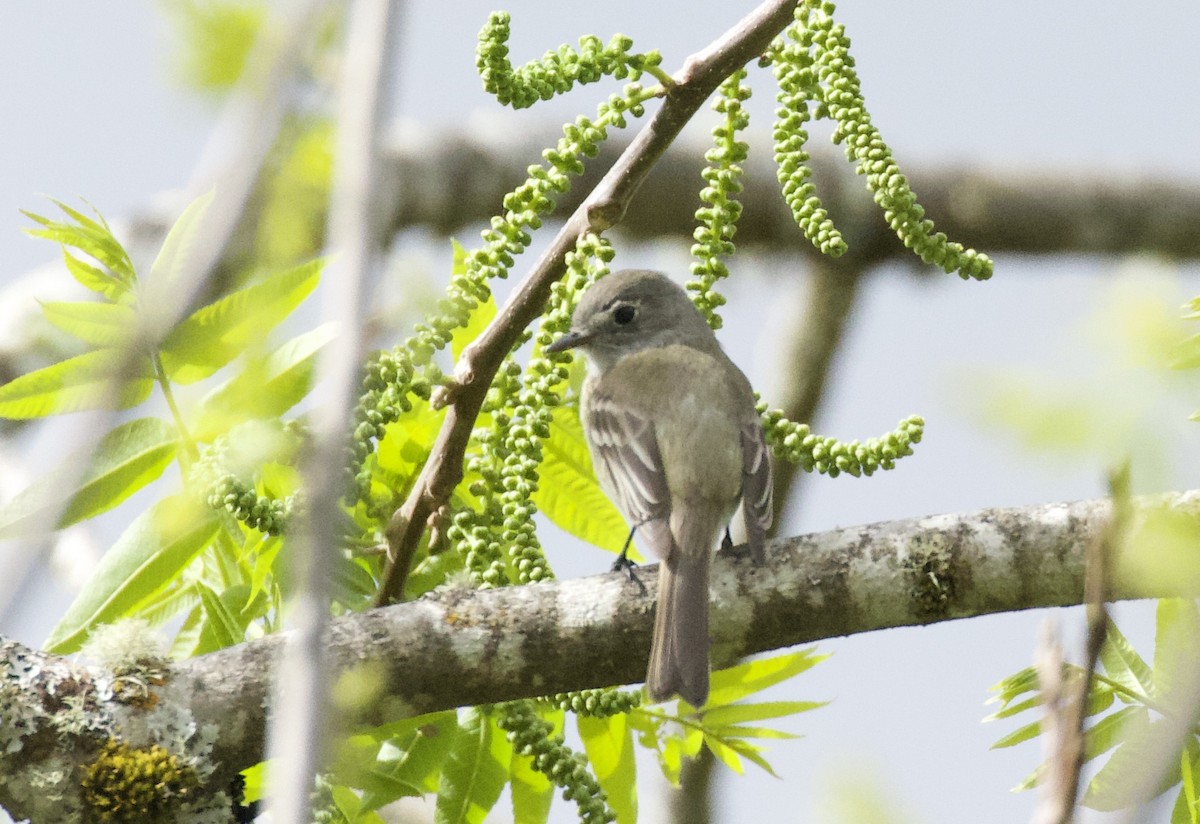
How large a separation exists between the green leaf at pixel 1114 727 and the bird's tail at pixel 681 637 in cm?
83

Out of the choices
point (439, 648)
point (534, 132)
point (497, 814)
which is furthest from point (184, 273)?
point (534, 132)

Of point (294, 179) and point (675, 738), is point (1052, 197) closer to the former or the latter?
point (675, 738)

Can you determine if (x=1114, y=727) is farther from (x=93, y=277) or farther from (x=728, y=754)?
(x=93, y=277)

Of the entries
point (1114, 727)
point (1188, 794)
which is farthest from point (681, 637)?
point (1188, 794)

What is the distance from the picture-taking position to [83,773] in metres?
2.89

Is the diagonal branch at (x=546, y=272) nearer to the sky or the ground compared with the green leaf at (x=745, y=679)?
nearer to the sky

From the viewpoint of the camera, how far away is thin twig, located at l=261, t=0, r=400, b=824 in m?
1.04

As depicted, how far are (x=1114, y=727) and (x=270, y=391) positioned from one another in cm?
183

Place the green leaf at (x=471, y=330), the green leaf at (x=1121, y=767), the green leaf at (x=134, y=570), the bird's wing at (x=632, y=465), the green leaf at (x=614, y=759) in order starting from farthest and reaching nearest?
the bird's wing at (x=632, y=465), the green leaf at (x=471, y=330), the green leaf at (x=614, y=759), the green leaf at (x=134, y=570), the green leaf at (x=1121, y=767)

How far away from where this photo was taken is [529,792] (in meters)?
3.28

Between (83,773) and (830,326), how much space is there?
6577 millimetres

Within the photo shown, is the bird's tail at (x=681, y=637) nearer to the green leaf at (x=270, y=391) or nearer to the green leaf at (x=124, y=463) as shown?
the green leaf at (x=270, y=391)

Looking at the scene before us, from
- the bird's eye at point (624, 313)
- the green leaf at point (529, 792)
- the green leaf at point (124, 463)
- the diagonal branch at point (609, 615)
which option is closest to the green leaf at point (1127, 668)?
the diagonal branch at point (609, 615)

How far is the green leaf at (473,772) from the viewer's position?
3254 mm
